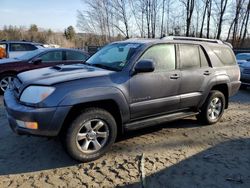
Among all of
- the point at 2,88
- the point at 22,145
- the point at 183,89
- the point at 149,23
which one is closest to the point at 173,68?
the point at 183,89

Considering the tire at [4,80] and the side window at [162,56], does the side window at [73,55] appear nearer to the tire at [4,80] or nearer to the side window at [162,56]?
the tire at [4,80]

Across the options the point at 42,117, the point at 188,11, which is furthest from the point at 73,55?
the point at 188,11

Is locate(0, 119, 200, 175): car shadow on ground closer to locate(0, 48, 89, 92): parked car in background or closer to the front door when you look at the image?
the front door

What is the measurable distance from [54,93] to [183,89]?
2.40m

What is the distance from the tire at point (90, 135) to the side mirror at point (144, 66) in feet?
2.67

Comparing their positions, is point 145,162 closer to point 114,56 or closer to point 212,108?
point 114,56

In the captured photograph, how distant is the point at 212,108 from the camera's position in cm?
602

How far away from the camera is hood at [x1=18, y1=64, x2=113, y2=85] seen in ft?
13.0

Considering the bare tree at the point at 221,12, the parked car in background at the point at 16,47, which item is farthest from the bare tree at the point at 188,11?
the parked car in background at the point at 16,47

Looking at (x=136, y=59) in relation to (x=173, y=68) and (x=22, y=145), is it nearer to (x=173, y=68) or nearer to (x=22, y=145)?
(x=173, y=68)

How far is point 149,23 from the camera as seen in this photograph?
A: 96.3 ft

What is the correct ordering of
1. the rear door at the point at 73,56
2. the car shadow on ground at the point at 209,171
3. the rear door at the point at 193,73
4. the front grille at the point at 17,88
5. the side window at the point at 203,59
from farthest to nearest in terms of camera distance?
the rear door at the point at 73,56, the side window at the point at 203,59, the rear door at the point at 193,73, the front grille at the point at 17,88, the car shadow on ground at the point at 209,171

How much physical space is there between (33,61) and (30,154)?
4.86 m

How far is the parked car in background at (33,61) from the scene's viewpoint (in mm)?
8688
